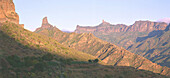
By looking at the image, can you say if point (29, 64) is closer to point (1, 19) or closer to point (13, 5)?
point (1, 19)

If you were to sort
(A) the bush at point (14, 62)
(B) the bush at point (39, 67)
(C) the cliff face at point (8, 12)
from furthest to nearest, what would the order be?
(C) the cliff face at point (8, 12) → (A) the bush at point (14, 62) → (B) the bush at point (39, 67)

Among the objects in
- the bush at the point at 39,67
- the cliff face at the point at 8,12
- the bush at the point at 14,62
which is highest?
the cliff face at the point at 8,12

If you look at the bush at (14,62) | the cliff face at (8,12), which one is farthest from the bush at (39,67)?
the cliff face at (8,12)

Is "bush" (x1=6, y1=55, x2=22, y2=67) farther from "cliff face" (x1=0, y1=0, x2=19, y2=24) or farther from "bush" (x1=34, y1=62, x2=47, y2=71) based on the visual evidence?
"cliff face" (x1=0, y1=0, x2=19, y2=24)

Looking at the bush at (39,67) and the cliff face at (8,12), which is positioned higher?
the cliff face at (8,12)

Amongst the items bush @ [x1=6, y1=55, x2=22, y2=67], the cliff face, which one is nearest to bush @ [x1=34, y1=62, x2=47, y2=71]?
bush @ [x1=6, y1=55, x2=22, y2=67]

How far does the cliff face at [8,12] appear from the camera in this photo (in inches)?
4131

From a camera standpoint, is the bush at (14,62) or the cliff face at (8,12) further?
the cliff face at (8,12)

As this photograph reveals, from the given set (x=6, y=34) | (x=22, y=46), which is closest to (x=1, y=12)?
(x=6, y=34)

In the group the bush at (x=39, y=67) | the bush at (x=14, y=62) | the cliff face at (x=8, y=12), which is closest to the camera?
the bush at (x=39, y=67)

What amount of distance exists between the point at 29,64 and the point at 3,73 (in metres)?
9.04

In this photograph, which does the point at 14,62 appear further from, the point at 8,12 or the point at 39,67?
the point at 8,12

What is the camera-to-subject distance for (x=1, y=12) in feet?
341

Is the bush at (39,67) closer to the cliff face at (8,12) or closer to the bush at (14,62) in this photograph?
the bush at (14,62)
